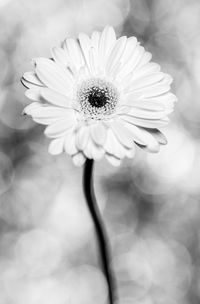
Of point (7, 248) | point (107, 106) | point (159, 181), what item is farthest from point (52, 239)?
point (107, 106)

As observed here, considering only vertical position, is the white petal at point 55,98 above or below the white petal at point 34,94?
above

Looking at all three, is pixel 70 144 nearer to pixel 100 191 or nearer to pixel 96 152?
pixel 96 152

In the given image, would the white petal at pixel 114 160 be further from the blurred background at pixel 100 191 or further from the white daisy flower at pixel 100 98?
the blurred background at pixel 100 191

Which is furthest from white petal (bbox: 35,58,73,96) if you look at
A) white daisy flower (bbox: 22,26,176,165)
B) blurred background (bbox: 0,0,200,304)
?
blurred background (bbox: 0,0,200,304)

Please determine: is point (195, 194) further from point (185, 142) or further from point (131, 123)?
point (131, 123)

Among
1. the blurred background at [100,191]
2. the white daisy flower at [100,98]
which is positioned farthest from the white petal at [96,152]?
the blurred background at [100,191]

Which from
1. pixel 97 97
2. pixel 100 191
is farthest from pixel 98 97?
pixel 100 191
